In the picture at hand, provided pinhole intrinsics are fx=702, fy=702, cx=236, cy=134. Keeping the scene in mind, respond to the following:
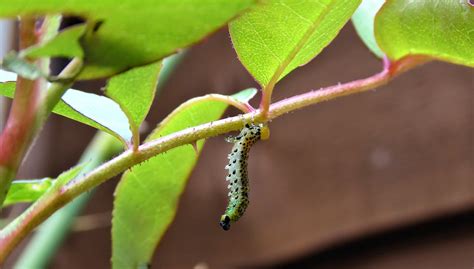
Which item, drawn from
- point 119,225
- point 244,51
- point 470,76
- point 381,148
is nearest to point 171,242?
point 381,148

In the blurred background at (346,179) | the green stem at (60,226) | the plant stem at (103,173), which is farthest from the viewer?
the blurred background at (346,179)

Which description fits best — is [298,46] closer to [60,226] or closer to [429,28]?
[429,28]

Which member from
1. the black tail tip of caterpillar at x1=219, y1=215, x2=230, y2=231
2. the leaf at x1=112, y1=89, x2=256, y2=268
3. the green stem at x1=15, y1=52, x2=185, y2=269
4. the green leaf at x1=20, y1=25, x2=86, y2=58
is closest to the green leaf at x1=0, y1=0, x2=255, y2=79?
the green leaf at x1=20, y1=25, x2=86, y2=58

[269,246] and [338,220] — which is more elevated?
[338,220]

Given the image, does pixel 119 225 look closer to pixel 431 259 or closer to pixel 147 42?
pixel 147 42

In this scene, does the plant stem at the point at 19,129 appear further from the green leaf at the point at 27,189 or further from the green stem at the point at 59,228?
the green stem at the point at 59,228

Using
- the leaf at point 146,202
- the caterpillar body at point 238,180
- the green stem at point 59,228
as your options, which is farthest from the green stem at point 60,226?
the leaf at point 146,202
